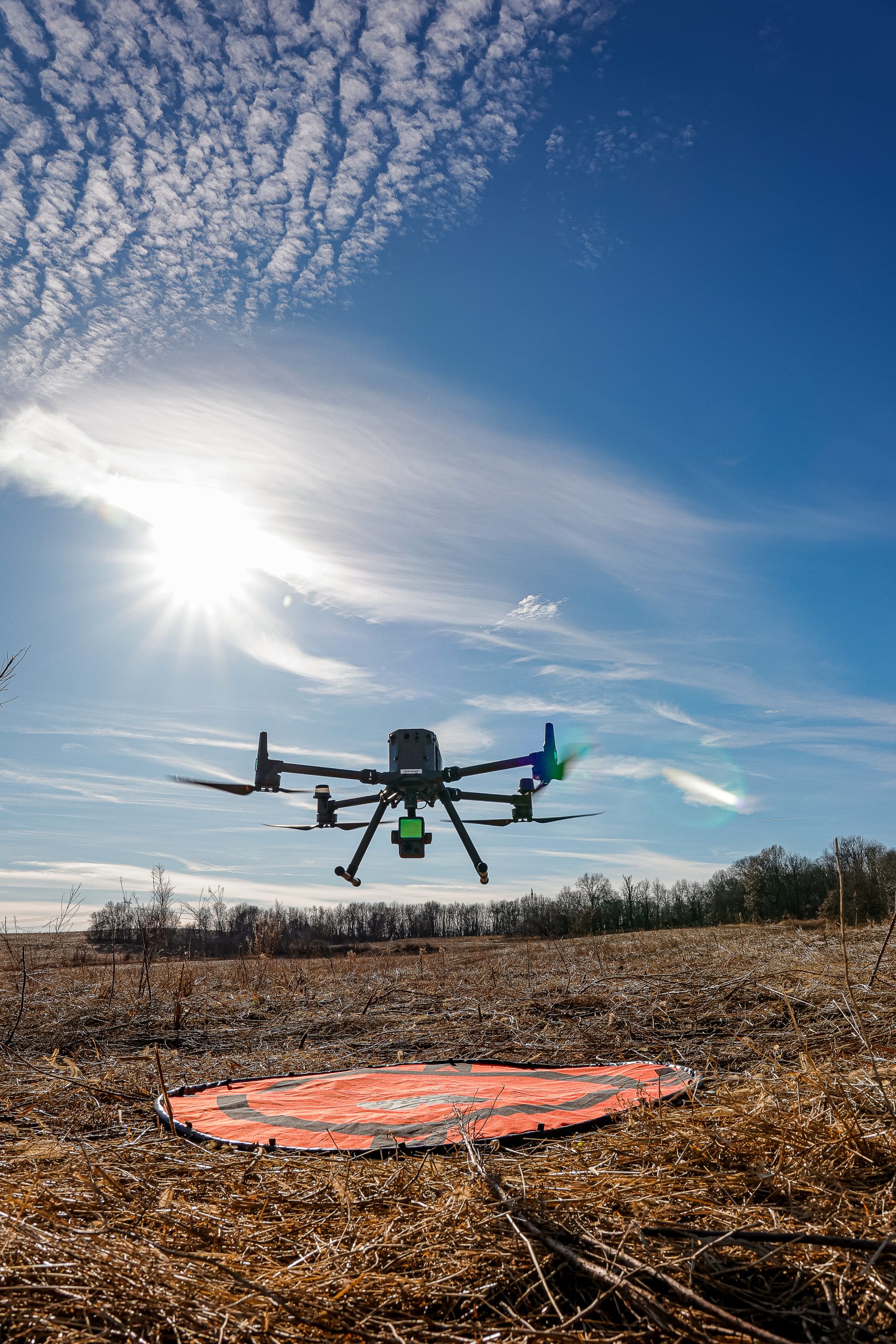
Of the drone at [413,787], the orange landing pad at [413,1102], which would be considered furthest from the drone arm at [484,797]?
the orange landing pad at [413,1102]

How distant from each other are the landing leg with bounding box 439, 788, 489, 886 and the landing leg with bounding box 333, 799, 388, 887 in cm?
76

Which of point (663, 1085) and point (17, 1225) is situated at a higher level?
point (17, 1225)

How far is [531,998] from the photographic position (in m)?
7.96

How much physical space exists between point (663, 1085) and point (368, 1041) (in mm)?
3377

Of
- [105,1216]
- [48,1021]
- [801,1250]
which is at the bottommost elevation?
[48,1021]

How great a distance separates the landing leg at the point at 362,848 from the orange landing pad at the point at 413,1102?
16.1 feet

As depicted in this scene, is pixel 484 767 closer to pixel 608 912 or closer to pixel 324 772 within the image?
pixel 324 772

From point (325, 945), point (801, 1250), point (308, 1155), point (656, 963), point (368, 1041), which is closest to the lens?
point (801, 1250)

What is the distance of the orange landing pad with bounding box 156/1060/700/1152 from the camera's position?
3.12 m

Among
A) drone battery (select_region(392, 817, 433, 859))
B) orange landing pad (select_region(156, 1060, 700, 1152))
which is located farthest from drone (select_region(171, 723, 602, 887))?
orange landing pad (select_region(156, 1060, 700, 1152))

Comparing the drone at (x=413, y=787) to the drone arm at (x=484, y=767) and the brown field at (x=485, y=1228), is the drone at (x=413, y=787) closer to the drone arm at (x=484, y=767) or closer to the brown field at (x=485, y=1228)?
the drone arm at (x=484, y=767)

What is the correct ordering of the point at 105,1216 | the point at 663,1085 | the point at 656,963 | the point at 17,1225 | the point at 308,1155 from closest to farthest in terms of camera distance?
the point at 17,1225
the point at 105,1216
the point at 308,1155
the point at 663,1085
the point at 656,963

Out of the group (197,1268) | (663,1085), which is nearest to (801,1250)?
(197,1268)

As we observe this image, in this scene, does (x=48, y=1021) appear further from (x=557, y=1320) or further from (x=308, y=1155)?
(x=557, y=1320)
